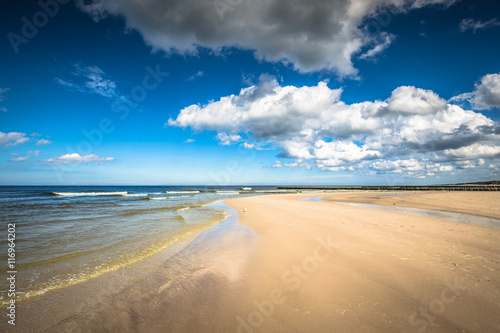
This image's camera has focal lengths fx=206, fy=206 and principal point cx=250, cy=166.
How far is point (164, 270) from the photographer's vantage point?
621cm

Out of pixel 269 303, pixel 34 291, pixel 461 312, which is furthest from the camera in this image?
pixel 34 291

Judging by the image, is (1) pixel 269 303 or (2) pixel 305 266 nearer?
(1) pixel 269 303

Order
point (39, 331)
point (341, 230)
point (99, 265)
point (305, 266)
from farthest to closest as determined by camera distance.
→ point (341, 230)
point (99, 265)
point (305, 266)
point (39, 331)

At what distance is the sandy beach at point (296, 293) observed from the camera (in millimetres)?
3703

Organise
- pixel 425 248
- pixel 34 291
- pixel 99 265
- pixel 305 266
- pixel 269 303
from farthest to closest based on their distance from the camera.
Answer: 1. pixel 425 248
2. pixel 99 265
3. pixel 305 266
4. pixel 34 291
5. pixel 269 303

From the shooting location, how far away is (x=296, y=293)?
4680mm

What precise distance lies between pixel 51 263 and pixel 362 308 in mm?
9198

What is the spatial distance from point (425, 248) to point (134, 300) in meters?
9.38

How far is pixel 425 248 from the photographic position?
7484 millimetres

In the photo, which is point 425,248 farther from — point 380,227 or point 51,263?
point 51,263

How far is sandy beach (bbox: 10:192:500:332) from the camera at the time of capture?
3703 mm

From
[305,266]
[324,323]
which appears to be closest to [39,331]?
[324,323]

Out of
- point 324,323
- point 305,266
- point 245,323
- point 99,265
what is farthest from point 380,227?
point 99,265

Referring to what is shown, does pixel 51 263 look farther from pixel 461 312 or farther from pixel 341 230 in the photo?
pixel 341 230
